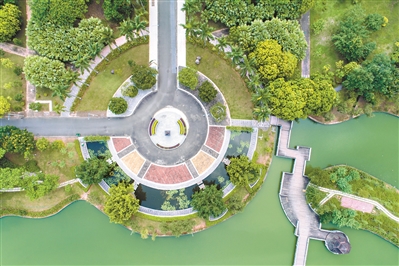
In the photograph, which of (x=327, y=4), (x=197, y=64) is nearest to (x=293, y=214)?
(x=197, y=64)

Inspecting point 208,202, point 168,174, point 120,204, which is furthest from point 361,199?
point 120,204

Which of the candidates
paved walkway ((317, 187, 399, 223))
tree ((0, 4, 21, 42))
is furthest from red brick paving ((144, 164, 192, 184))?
tree ((0, 4, 21, 42))

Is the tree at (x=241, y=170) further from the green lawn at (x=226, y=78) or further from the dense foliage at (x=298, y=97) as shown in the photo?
the dense foliage at (x=298, y=97)

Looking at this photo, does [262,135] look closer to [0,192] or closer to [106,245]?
[106,245]

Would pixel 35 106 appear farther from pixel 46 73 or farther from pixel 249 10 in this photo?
pixel 249 10

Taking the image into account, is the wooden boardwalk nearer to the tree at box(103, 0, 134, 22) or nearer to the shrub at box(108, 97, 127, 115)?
the shrub at box(108, 97, 127, 115)

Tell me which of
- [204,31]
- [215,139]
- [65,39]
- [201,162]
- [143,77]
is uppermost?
[204,31]

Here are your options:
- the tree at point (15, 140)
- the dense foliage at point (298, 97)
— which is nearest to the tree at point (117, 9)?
the tree at point (15, 140)
